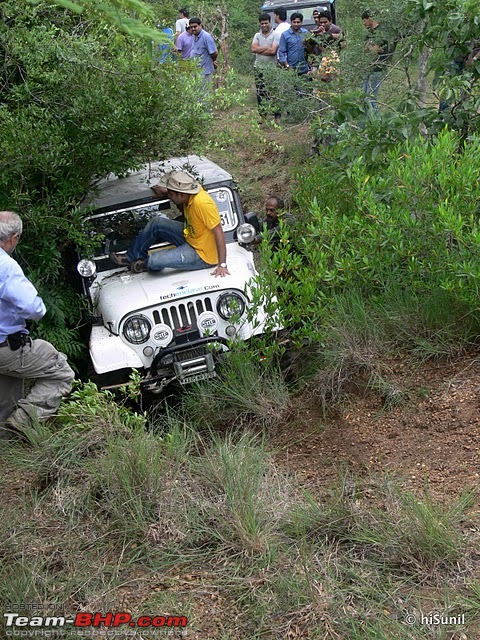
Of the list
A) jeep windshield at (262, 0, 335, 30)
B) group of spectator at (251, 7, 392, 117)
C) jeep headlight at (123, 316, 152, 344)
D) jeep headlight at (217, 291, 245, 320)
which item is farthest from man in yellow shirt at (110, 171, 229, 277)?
jeep windshield at (262, 0, 335, 30)

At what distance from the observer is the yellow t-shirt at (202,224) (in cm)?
617

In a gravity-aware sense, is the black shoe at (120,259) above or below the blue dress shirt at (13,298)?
below

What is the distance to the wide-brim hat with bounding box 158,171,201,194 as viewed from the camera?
20.2 feet

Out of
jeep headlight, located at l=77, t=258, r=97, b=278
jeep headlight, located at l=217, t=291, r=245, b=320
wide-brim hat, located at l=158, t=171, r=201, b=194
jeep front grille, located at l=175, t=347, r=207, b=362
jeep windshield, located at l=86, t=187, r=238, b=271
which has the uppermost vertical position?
wide-brim hat, located at l=158, t=171, r=201, b=194

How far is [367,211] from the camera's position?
555cm

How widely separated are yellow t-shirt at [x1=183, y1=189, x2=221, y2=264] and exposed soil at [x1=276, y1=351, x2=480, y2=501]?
1.64m

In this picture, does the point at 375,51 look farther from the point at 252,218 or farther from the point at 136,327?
the point at 136,327

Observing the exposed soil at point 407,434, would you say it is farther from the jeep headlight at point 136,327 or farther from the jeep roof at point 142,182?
the jeep roof at point 142,182

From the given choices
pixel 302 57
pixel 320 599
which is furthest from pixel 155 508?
pixel 302 57

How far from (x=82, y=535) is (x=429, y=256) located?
286cm

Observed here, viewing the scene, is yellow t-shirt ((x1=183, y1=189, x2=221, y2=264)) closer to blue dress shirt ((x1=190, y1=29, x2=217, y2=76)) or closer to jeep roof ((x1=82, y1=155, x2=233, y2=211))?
jeep roof ((x1=82, y1=155, x2=233, y2=211))

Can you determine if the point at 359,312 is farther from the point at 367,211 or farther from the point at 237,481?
the point at 237,481

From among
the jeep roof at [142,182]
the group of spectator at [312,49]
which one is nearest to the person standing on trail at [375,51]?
the group of spectator at [312,49]

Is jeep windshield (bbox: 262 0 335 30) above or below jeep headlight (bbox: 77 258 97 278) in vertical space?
below
